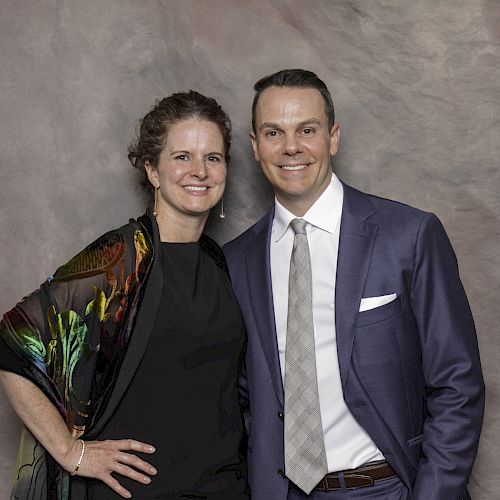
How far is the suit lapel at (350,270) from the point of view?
6.39 feet

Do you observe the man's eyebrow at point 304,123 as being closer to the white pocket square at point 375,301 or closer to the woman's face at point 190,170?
the woman's face at point 190,170

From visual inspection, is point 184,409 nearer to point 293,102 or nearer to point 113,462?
point 113,462

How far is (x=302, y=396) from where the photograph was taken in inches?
77.9

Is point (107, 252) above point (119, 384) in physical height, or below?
above

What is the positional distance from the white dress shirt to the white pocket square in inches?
3.2

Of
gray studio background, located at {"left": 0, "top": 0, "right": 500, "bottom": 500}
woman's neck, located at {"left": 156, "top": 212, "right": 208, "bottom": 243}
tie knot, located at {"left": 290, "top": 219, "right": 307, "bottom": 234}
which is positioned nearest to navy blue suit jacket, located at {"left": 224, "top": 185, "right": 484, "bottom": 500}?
tie knot, located at {"left": 290, "top": 219, "right": 307, "bottom": 234}

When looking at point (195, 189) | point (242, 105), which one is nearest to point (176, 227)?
point (195, 189)

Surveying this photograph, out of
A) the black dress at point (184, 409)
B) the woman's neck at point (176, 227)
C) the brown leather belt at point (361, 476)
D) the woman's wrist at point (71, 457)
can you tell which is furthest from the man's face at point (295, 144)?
the woman's wrist at point (71, 457)

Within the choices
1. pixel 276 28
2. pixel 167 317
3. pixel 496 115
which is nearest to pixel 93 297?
pixel 167 317

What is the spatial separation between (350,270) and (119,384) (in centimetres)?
63

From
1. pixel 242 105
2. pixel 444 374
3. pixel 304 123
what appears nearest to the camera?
pixel 444 374

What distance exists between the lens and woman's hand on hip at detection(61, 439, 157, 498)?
2004mm

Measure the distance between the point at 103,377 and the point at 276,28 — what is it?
125cm

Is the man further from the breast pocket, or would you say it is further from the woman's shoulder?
the woman's shoulder
